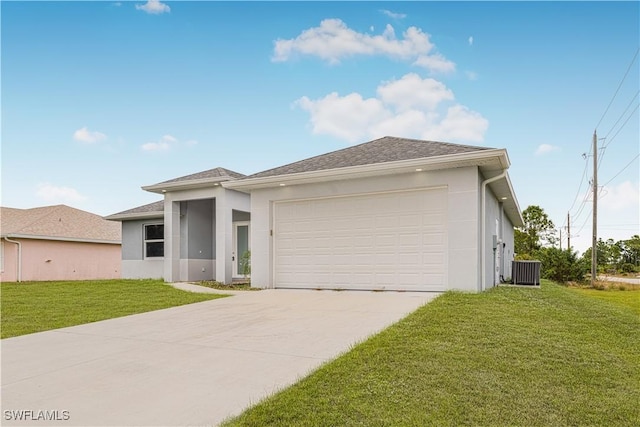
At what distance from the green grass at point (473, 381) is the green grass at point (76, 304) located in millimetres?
5036

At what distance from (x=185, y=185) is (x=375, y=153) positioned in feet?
22.2

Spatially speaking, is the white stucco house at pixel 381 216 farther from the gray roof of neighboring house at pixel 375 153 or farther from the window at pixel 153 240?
the window at pixel 153 240

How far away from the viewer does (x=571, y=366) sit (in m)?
3.97

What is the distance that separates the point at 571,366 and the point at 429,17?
11113mm

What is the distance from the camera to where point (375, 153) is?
11219mm

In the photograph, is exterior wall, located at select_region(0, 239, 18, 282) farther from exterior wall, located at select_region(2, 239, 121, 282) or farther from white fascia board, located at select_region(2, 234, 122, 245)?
white fascia board, located at select_region(2, 234, 122, 245)

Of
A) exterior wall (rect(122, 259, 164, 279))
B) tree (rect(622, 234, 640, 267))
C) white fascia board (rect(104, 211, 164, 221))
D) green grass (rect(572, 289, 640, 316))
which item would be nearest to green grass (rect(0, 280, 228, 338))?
exterior wall (rect(122, 259, 164, 279))

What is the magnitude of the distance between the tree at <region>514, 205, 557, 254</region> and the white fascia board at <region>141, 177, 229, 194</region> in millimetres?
26575

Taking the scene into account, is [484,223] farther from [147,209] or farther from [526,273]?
[147,209]

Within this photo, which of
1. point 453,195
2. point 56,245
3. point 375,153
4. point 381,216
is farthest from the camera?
point 56,245

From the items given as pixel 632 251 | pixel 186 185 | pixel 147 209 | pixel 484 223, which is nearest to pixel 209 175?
pixel 186 185

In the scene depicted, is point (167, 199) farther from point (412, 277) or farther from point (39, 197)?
point (39, 197)

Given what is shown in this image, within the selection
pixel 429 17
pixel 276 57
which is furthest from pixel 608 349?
pixel 276 57

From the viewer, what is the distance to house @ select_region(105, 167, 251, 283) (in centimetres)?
1393
